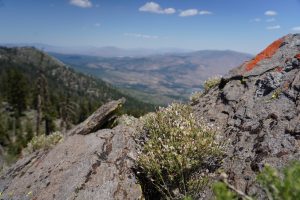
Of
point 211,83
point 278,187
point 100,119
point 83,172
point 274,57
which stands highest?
point 274,57

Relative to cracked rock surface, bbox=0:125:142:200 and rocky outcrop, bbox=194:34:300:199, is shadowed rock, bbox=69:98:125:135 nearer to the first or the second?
cracked rock surface, bbox=0:125:142:200

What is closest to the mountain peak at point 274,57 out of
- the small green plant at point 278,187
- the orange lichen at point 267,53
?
the orange lichen at point 267,53

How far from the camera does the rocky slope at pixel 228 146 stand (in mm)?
10516

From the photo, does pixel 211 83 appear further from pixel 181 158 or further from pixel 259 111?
pixel 181 158

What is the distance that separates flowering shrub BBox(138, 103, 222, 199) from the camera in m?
9.98

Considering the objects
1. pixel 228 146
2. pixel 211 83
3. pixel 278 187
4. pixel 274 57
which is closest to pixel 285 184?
pixel 278 187

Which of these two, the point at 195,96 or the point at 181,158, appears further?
the point at 195,96

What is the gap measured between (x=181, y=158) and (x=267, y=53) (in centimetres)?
965

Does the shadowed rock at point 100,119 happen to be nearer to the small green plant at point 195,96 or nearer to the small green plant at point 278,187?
the small green plant at point 195,96

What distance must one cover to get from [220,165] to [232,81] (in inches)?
255

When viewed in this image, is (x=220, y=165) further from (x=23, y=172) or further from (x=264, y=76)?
(x=23, y=172)

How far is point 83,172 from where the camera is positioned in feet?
39.6

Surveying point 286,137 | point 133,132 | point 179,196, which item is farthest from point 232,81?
point 179,196

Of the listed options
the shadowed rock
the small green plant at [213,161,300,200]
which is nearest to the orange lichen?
the shadowed rock
